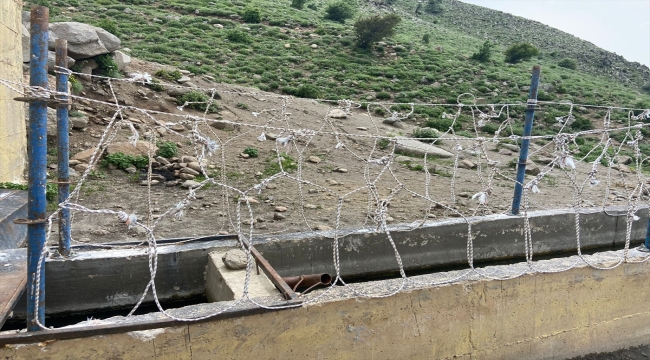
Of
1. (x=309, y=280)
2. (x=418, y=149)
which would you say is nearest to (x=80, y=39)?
(x=418, y=149)

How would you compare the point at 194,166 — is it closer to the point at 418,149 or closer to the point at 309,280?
the point at 309,280

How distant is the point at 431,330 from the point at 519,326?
74 cm

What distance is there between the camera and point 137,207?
265 inches

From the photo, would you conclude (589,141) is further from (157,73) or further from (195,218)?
(195,218)

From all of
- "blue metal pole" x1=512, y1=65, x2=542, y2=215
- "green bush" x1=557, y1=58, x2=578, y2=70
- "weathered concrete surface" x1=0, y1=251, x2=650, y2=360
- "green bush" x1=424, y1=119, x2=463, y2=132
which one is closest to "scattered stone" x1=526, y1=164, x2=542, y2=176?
"green bush" x1=424, y1=119, x2=463, y2=132

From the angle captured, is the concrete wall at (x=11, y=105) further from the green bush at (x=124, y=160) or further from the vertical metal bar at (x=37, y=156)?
the vertical metal bar at (x=37, y=156)

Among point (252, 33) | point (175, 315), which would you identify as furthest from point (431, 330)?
point (252, 33)

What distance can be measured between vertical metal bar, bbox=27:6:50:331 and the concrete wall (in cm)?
448

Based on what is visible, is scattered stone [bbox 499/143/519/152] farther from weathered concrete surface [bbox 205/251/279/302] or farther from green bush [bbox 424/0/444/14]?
green bush [bbox 424/0/444/14]

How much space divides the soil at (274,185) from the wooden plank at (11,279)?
154 centimetres

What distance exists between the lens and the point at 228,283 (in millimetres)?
3736

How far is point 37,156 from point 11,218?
2957 millimetres

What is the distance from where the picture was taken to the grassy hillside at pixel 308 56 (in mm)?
18391

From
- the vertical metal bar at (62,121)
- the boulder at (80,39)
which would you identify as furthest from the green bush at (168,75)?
the vertical metal bar at (62,121)
